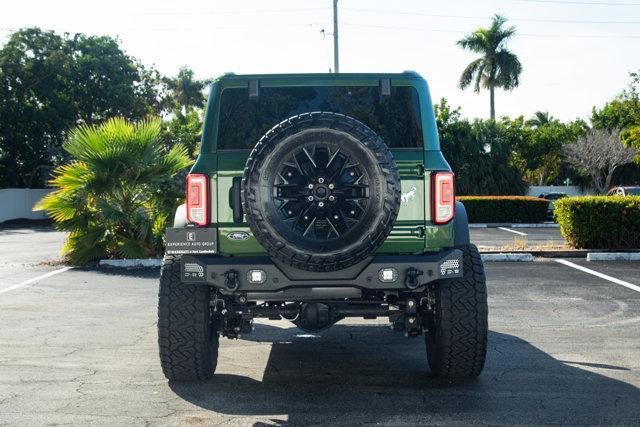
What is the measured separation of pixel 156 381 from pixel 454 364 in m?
2.26

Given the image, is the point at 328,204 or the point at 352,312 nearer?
the point at 328,204

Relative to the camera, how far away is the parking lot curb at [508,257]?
Answer: 16.8 m

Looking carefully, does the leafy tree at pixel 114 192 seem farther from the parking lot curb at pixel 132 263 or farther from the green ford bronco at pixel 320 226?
the green ford bronco at pixel 320 226

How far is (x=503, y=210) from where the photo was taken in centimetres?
3369

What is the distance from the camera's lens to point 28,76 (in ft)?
162

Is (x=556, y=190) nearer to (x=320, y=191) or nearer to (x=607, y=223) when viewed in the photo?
(x=607, y=223)

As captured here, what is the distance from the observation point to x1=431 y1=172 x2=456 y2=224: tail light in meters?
6.03

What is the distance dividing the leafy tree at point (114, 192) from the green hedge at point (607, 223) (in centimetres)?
859

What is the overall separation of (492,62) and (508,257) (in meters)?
46.9

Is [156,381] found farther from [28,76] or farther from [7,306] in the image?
[28,76]

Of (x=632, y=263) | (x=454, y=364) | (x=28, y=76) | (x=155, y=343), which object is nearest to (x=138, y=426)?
(x=454, y=364)

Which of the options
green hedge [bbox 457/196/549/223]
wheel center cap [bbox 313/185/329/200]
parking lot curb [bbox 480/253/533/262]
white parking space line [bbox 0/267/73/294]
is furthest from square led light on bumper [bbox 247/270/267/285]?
green hedge [bbox 457/196/549/223]

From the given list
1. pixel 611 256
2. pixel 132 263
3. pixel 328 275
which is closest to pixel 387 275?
pixel 328 275

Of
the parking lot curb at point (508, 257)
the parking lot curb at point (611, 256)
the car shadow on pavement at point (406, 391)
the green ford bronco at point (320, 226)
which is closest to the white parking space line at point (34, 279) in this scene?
the car shadow on pavement at point (406, 391)
